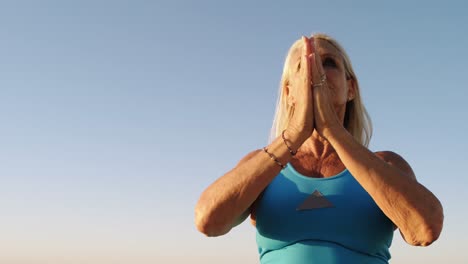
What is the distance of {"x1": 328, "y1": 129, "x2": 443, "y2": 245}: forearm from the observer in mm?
3982

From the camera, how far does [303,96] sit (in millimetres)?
4430

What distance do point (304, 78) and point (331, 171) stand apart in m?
0.77

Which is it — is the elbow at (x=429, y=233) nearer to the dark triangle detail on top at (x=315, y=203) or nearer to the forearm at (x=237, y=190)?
the dark triangle detail on top at (x=315, y=203)

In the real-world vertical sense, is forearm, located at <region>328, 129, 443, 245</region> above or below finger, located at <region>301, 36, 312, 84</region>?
below

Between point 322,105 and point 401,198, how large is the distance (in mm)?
867

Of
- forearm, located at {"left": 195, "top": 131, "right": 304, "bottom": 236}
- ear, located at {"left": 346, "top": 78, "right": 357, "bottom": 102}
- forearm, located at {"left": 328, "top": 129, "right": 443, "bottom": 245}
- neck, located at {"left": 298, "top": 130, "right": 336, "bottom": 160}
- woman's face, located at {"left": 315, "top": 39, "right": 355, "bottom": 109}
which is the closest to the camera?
forearm, located at {"left": 328, "top": 129, "right": 443, "bottom": 245}

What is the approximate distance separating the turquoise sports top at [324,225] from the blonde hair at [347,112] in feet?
2.66

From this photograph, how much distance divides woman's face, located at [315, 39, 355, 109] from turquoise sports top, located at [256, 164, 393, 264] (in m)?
0.65

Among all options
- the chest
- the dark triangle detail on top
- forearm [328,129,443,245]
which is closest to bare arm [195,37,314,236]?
the chest

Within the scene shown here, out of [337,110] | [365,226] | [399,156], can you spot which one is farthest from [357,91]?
[365,226]

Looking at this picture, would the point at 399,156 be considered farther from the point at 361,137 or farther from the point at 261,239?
the point at 261,239

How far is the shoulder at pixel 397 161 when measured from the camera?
4539 millimetres

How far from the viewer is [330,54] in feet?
15.8

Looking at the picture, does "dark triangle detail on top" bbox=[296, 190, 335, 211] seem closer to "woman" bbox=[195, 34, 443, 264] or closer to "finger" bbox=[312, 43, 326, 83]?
"woman" bbox=[195, 34, 443, 264]
